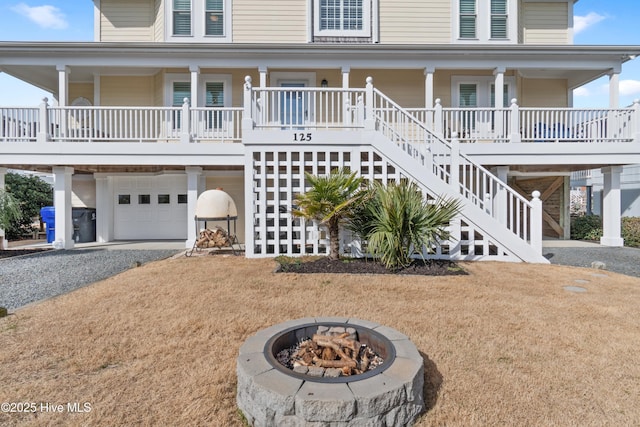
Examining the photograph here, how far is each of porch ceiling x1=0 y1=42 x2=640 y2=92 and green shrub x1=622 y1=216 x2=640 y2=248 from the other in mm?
4331

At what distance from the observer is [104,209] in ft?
34.3

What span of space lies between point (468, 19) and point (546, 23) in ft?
9.22

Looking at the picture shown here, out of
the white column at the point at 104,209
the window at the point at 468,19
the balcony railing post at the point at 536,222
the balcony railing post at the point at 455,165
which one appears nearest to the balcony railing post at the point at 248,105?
the balcony railing post at the point at 455,165

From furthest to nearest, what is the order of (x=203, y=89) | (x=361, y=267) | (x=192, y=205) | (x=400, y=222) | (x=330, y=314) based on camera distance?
(x=203, y=89) < (x=192, y=205) < (x=361, y=267) < (x=400, y=222) < (x=330, y=314)

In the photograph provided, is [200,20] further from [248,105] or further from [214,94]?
[248,105]

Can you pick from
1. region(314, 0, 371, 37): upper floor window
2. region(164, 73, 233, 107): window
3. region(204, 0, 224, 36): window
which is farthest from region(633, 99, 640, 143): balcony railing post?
region(204, 0, 224, 36): window

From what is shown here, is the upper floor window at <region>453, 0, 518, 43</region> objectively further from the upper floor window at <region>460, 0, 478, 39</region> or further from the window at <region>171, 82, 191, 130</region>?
the window at <region>171, 82, 191, 130</region>

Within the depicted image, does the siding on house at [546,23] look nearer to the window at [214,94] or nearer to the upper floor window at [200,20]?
the upper floor window at [200,20]

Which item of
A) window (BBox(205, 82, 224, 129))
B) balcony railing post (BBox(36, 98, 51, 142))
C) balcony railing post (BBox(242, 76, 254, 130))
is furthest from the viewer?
window (BBox(205, 82, 224, 129))

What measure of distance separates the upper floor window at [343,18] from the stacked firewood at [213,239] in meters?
7.23

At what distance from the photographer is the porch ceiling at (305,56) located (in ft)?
29.9

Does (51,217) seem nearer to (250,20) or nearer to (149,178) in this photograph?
(149,178)

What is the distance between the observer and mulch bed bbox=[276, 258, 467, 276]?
5.55m

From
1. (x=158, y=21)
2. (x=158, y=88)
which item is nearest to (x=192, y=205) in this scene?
(x=158, y=88)
